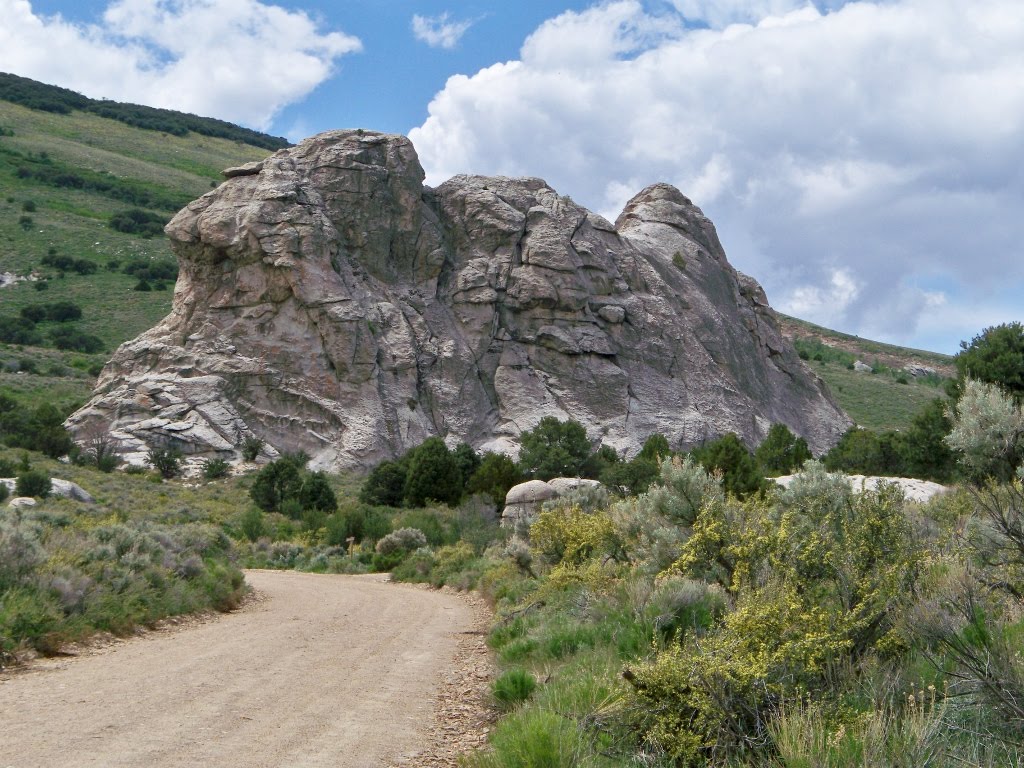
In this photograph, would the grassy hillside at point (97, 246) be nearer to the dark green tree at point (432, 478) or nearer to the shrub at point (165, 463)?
the shrub at point (165, 463)

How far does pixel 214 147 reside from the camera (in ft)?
394

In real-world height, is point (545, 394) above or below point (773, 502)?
above

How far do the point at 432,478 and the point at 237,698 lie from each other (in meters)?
29.8

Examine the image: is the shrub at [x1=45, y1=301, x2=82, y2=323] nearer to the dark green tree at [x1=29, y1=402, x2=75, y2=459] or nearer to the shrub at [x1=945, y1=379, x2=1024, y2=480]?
the dark green tree at [x1=29, y1=402, x2=75, y2=459]

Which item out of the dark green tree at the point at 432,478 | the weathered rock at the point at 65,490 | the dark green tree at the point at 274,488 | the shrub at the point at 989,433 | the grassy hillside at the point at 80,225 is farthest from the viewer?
the grassy hillside at the point at 80,225

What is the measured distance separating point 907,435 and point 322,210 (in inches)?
1172

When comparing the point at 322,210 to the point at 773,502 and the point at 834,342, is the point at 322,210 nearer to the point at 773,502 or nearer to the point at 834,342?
the point at 773,502

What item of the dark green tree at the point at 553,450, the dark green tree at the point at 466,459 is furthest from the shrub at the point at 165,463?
the dark green tree at the point at 553,450

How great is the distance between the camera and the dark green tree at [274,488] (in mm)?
34906

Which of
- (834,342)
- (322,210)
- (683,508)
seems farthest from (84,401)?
(834,342)

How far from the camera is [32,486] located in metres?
26.2

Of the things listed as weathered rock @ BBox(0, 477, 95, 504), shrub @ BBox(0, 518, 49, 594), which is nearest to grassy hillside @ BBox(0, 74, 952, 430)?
weathered rock @ BBox(0, 477, 95, 504)

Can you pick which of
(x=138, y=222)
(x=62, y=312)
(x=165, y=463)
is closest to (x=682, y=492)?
(x=165, y=463)

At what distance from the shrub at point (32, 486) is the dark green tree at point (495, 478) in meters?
15.5
